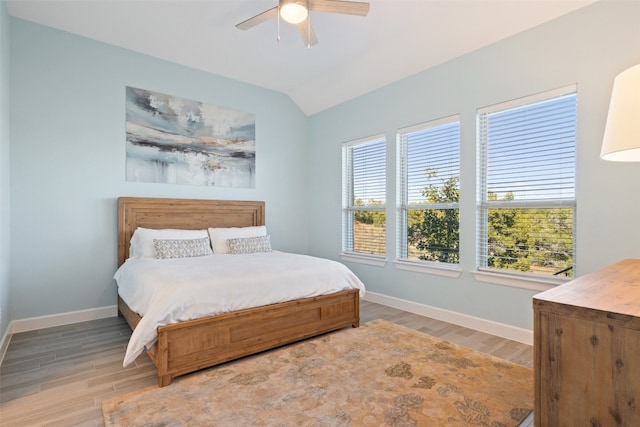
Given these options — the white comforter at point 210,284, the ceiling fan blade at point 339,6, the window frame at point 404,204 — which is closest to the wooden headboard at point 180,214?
the white comforter at point 210,284

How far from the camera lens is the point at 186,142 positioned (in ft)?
13.8

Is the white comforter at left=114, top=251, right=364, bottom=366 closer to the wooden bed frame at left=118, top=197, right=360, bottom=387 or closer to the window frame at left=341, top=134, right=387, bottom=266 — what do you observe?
the wooden bed frame at left=118, top=197, right=360, bottom=387

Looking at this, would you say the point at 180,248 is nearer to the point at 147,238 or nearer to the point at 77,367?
the point at 147,238

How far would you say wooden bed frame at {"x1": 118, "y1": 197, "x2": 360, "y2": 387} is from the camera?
2.21m

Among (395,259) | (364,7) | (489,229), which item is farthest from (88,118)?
(489,229)

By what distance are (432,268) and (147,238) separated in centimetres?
321

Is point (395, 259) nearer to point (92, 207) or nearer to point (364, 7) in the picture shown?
point (364, 7)

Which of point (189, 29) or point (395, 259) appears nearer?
point (189, 29)

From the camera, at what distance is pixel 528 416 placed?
1.82 m

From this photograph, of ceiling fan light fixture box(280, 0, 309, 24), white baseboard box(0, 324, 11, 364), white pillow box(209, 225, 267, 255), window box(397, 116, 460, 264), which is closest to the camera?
ceiling fan light fixture box(280, 0, 309, 24)

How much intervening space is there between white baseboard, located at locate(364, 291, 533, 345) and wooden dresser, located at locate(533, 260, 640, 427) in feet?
5.94

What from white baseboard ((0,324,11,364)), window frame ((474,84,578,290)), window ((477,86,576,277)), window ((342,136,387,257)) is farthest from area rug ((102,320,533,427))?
Result: window ((342,136,387,257))

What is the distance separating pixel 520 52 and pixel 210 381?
149 inches

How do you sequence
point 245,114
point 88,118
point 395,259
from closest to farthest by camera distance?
point 88,118
point 395,259
point 245,114
